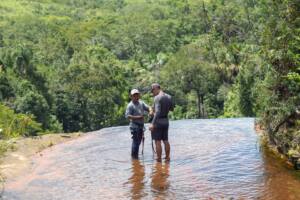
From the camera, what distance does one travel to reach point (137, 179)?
10.5 metres

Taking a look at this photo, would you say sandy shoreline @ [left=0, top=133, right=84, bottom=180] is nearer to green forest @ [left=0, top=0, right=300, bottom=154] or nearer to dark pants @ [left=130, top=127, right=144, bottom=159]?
green forest @ [left=0, top=0, right=300, bottom=154]

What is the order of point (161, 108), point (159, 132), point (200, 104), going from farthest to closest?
point (200, 104) < point (159, 132) < point (161, 108)

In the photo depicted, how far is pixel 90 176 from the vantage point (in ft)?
36.2

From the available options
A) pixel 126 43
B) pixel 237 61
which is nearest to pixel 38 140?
pixel 237 61

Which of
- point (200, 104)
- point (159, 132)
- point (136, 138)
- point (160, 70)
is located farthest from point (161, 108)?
point (160, 70)

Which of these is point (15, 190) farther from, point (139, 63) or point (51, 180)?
point (139, 63)

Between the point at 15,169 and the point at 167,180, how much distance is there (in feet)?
13.3

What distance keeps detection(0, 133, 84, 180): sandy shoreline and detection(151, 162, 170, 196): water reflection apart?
3.22 m

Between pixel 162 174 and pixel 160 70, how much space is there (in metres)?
65.2

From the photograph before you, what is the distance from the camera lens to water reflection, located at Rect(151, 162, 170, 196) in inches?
372

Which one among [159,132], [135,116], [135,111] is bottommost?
[159,132]

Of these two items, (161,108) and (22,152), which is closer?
(161,108)

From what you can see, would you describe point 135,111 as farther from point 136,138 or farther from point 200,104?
point 200,104

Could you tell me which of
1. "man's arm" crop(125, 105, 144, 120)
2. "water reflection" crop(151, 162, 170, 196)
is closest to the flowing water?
"water reflection" crop(151, 162, 170, 196)
